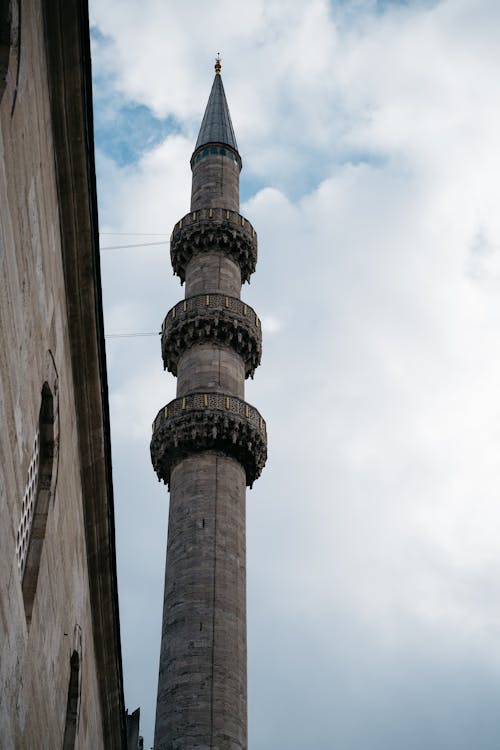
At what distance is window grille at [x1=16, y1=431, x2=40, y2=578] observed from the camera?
9163mm

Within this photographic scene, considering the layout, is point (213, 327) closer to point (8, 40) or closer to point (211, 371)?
point (211, 371)

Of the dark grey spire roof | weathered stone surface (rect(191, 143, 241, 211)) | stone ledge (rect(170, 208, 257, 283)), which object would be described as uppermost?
the dark grey spire roof

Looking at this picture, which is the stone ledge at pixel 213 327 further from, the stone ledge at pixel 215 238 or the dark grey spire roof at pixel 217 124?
the dark grey spire roof at pixel 217 124

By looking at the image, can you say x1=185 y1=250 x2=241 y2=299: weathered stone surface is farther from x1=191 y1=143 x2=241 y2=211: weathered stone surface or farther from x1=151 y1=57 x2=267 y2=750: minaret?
x1=191 y1=143 x2=241 y2=211: weathered stone surface

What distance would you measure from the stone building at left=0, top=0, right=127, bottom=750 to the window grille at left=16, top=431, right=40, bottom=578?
0.06 feet

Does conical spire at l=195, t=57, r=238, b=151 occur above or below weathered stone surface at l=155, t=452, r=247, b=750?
above

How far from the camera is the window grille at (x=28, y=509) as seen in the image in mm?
9163

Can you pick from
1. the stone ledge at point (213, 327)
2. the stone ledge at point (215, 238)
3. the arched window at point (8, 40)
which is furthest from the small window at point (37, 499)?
the stone ledge at point (215, 238)

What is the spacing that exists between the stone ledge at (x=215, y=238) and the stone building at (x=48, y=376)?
17.7 metres

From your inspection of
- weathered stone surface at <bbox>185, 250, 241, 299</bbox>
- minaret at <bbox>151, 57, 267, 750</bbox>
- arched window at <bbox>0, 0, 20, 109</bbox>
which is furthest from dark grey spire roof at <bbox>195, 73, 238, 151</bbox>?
arched window at <bbox>0, 0, 20, 109</bbox>

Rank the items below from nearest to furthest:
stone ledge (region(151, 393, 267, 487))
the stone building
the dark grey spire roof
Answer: the stone building
stone ledge (region(151, 393, 267, 487))
the dark grey spire roof

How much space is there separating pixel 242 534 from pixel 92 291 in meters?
15.2

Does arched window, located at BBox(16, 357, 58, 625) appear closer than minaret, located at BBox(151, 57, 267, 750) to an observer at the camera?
Yes

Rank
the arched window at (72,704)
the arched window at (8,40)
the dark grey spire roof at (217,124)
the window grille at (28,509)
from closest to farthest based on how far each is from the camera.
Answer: the arched window at (8,40), the window grille at (28,509), the arched window at (72,704), the dark grey spire roof at (217,124)
